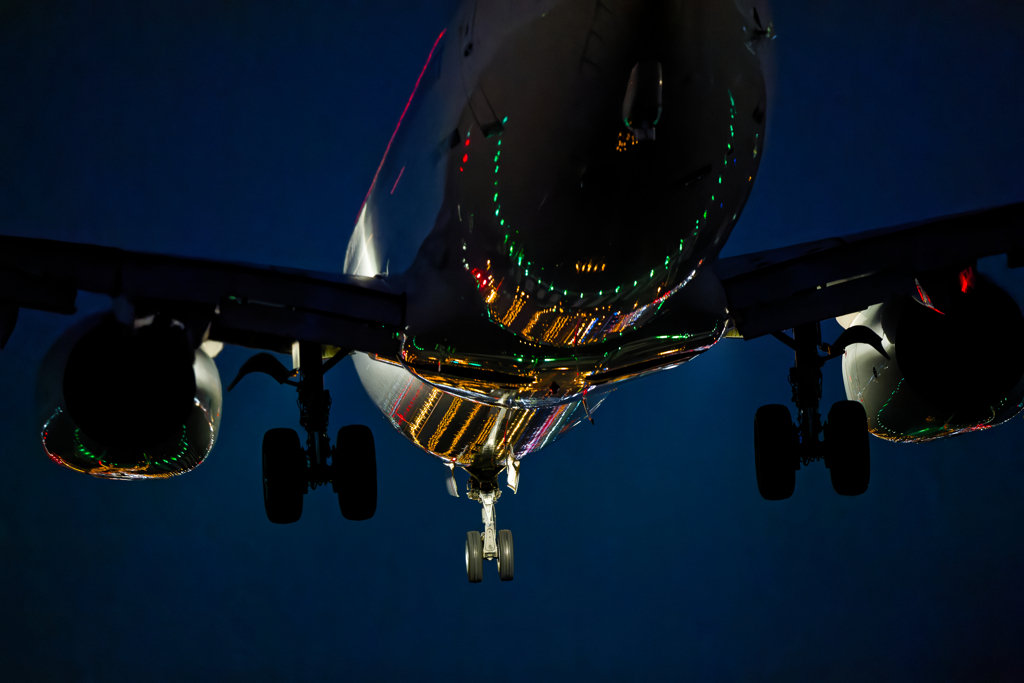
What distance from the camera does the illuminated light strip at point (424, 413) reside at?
6.22 meters

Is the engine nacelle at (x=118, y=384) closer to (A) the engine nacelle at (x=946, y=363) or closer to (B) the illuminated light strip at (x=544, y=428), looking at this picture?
(B) the illuminated light strip at (x=544, y=428)

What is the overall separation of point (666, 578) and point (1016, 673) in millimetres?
5367

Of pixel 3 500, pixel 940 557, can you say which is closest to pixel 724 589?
pixel 940 557

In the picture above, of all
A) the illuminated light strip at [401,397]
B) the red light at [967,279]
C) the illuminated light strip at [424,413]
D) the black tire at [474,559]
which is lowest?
the black tire at [474,559]

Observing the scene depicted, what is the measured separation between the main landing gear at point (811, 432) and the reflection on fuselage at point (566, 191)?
1369 millimetres

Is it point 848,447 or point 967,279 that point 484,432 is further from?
point 967,279

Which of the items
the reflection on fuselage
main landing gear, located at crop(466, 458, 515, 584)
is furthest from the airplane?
main landing gear, located at crop(466, 458, 515, 584)

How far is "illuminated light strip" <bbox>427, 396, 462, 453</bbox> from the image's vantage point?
6.26 meters

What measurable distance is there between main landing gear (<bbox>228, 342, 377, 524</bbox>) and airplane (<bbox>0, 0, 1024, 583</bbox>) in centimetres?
2

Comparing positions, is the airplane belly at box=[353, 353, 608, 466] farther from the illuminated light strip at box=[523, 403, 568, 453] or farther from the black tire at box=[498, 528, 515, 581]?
the black tire at box=[498, 528, 515, 581]

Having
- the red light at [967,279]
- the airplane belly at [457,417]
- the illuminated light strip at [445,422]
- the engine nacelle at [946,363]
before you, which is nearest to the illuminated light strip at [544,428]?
the airplane belly at [457,417]

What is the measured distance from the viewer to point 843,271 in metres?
5.03

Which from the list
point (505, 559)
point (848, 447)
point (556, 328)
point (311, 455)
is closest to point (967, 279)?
point (848, 447)

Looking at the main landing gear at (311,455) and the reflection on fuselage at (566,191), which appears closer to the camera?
the reflection on fuselage at (566,191)
